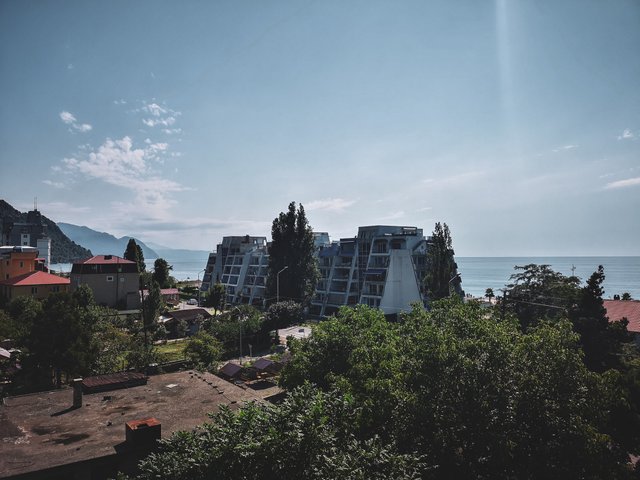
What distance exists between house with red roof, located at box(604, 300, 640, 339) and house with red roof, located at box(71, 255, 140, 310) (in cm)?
6737

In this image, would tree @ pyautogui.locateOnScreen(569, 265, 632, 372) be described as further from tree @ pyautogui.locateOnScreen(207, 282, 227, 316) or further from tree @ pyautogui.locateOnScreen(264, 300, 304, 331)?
tree @ pyautogui.locateOnScreen(207, 282, 227, 316)

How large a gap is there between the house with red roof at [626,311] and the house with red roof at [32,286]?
73.4 meters

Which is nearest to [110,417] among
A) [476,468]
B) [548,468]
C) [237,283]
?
[476,468]

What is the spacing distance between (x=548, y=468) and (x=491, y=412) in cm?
251

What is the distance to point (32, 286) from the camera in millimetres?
61406

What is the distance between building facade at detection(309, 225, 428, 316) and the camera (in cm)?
7025

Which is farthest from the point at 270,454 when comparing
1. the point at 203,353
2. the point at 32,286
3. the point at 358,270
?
the point at 358,270

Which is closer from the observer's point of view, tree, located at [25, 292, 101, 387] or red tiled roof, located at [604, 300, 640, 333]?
tree, located at [25, 292, 101, 387]

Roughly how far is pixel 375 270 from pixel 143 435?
6229 centimetres

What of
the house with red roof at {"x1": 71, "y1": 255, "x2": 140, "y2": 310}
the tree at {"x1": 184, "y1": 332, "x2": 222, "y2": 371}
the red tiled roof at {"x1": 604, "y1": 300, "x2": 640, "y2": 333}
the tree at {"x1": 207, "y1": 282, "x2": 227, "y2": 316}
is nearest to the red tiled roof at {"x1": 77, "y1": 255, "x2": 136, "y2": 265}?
the house with red roof at {"x1": 71, "y1": 255, "x2": 140, "y2": 310}

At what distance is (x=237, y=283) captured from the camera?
336 feet

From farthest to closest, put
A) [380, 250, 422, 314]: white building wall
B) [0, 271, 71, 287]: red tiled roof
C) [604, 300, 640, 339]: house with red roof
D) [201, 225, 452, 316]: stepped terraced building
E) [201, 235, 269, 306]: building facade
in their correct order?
[201, 235, 269, 306]: building facade, [201, 225, 452, 316]: stepped terraced building, [380, 250, 422, 314]: white building wall, [0, 271, 71, 287]: red tiled roof, [604, 300, 640, 339]: house with red roof

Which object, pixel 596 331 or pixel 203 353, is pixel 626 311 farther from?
pixel 203 353

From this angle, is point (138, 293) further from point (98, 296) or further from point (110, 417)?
point (110, 417)
